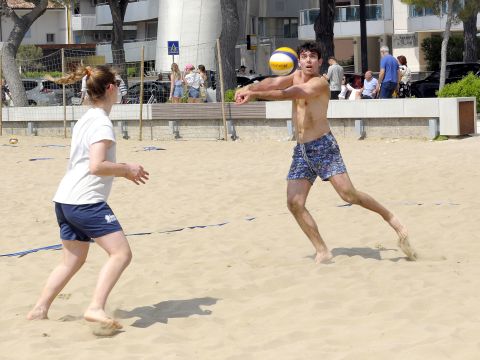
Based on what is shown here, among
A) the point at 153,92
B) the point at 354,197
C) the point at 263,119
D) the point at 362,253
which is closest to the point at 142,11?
the point at 153,92

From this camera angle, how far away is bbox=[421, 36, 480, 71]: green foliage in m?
48.7

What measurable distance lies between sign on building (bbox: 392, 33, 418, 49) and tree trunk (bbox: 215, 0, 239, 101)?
2424cm

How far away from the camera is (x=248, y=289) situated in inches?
267

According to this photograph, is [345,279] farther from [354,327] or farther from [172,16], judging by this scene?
[172,16]

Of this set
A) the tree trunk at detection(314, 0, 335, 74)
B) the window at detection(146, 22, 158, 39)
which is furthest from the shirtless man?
the window at detection(146, 22, 158, 39)

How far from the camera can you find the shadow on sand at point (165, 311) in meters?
6.00

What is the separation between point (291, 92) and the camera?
6918 millimetres

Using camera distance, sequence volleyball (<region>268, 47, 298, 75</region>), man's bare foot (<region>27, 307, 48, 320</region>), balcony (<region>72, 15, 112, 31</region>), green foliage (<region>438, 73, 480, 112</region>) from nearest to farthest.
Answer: man's bare foot (<region>27, 307, 48, 320</region>) < volleyball (<region>268, 47, 298, 75</region>) < green foliage (<region>438, 73, 480, 112</region>) < balcony (<region>72, 15, 112, 31</region>)

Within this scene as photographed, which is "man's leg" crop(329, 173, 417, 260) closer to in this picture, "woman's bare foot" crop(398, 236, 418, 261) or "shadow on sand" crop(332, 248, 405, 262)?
"woman's bare foot" crop(398, 236, 418, 261)

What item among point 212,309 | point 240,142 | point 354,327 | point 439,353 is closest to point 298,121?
point 212,309

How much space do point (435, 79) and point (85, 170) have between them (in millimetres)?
24423

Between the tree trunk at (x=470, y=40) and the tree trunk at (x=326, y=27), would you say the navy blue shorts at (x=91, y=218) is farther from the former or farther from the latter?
the tree trunk at (x=470, y=40)

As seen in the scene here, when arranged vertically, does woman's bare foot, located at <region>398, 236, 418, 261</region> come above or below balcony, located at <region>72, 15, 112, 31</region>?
below

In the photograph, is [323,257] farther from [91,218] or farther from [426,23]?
[426,23]
